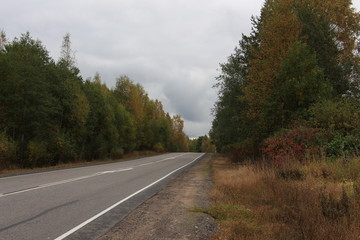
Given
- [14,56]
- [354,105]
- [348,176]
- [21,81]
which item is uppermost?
[14,56]

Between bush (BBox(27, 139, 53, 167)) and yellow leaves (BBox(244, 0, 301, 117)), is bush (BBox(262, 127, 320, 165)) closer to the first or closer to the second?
yellow leaves (BBox(244, 0, 301, 117))

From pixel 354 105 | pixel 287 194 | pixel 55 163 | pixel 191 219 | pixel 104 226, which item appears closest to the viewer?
pixel 104 226

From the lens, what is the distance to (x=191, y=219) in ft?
24.9

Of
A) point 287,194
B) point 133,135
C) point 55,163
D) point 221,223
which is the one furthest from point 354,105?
point 133,135

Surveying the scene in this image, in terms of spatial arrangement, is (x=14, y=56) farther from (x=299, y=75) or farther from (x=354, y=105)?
(x=354, y=105)

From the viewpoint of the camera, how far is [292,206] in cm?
727

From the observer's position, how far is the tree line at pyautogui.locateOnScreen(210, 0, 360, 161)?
14.8m

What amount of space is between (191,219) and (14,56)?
22.3 m

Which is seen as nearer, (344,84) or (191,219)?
(191,219)

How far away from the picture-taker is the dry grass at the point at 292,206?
572 cm

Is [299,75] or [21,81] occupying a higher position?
[21,81]

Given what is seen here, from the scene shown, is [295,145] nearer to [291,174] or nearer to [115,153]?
[291,174]

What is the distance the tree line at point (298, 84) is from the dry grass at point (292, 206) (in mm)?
2366

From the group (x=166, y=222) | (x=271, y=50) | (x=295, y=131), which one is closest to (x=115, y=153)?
(x=271, y=50)
